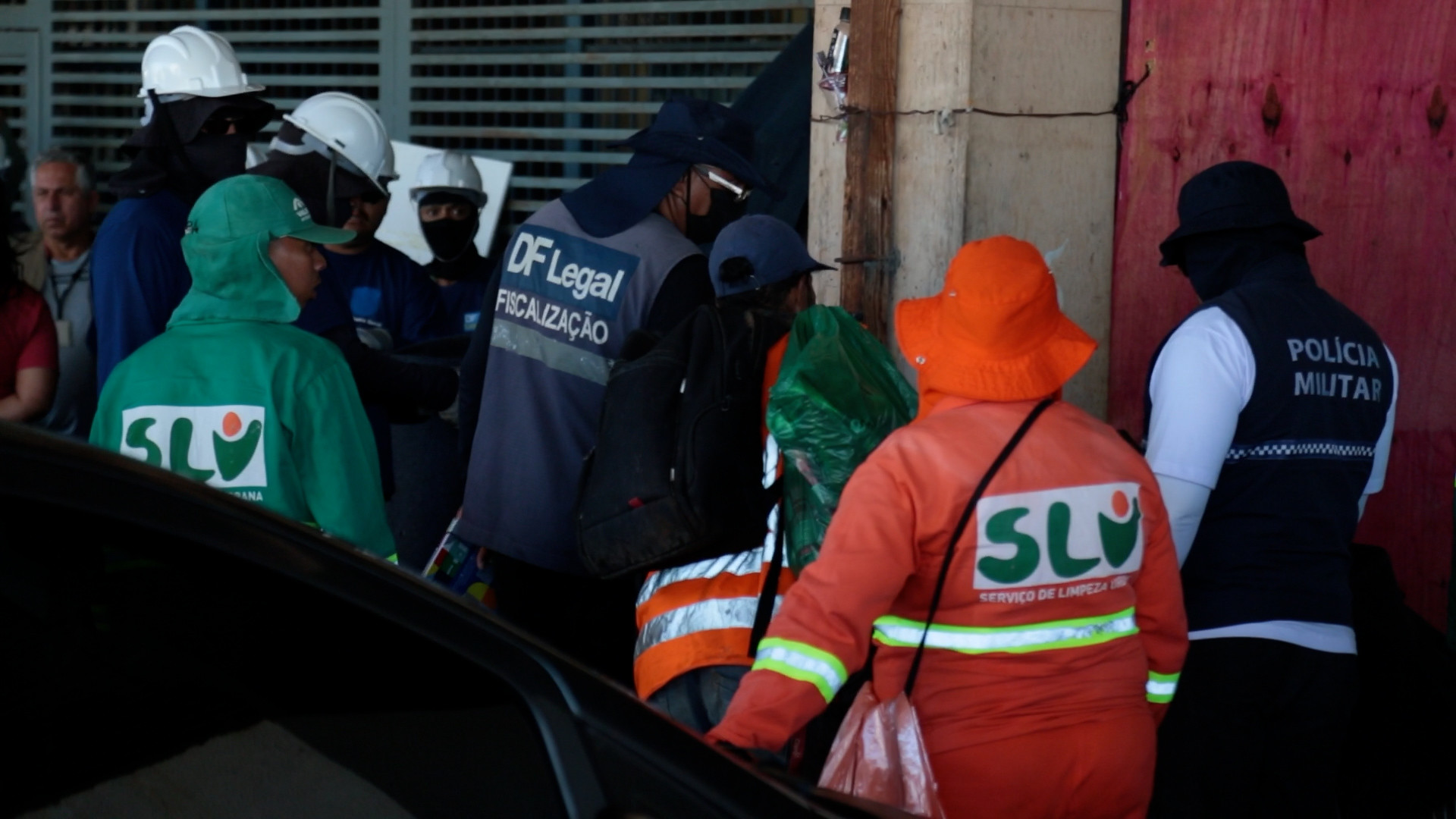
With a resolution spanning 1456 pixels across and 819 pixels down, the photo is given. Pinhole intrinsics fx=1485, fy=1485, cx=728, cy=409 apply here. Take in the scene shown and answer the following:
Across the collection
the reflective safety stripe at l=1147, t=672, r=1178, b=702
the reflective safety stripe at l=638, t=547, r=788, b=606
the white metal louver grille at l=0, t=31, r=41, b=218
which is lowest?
the reflective safety stripe at l=1147, t=672, r=1178, b=702

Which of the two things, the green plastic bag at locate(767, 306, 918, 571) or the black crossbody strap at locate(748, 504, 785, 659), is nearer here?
the green plastic bag at locate(767, 306, 918, 571)

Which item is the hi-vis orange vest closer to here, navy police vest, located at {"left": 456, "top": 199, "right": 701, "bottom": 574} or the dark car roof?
navy police vest, located at {"left": 456, "top": 199, "right": 701, "bottom": 574}

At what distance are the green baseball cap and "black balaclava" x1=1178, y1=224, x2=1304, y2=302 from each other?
6.68 feet

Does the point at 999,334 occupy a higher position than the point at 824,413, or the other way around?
the point at 999,334

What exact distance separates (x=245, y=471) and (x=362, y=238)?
88.6 inches

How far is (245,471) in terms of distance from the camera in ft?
10.3

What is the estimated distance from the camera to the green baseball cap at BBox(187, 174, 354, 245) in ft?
10.6

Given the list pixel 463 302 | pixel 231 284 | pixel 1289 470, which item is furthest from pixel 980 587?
pixel 463 302

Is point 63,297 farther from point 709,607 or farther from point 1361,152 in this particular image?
point 1361,152

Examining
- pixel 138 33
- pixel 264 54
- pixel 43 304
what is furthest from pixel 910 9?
pixel 138 33

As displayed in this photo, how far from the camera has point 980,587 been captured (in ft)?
8.12

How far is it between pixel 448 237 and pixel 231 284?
2.92m

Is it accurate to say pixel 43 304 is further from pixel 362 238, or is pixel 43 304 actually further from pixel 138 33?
pixel 138 33

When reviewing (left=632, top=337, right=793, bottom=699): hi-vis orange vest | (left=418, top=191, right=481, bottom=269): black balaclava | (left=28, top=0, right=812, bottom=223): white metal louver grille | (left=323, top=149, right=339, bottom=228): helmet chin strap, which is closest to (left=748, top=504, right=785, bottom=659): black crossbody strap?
(left=632, top=337, right=793, bottom=699): hi-vis orange vest
